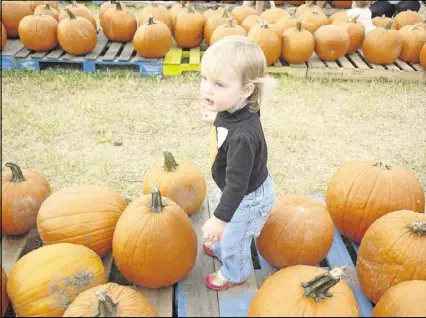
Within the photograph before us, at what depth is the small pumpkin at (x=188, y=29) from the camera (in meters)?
6.65

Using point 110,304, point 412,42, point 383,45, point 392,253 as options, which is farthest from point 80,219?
point 412,42

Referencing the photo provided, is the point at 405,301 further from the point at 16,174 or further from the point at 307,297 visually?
the point at 16,174

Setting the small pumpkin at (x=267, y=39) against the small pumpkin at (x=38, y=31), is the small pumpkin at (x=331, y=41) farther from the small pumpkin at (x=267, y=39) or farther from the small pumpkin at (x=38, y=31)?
the small pumpkin at (x=38, y=31)

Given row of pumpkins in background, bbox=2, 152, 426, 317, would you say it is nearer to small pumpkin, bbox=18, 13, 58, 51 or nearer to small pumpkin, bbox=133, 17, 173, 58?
small pumpkin, bbox=133, 17, 173, 58

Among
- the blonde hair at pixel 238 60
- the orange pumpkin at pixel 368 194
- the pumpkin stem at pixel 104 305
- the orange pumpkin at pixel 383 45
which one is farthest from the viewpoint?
the orange pumpkin at pixel 383 45

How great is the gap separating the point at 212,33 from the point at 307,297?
506 centimetres

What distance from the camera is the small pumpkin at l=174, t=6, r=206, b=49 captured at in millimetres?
6648

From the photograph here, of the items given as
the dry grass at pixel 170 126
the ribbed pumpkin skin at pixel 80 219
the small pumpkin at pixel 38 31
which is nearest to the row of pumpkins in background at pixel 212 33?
the small pumpkin at pixel 38 31

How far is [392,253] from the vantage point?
249 centimetres

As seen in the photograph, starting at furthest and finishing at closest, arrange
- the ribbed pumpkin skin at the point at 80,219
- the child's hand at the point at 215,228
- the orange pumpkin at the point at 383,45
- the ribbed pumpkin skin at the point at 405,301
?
the orange pumpkin at the point at 383,45 < the ribbed pumpkin skin at the point at 80,219 < the child's hand at the point at 215,228 < the ribbed pumpkin skin at the point at 405,301

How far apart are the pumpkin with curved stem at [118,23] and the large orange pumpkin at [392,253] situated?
200 inches

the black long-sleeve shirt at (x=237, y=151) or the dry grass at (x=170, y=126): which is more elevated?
the black long-sleeve shirt at (x=237, y=151)

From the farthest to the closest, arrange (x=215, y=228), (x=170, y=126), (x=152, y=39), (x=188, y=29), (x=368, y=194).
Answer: (x=188, y=29), (x=152, y=39), (x=170, y=126), (x=368, y=194), (x=215, y=228)

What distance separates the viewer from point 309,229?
2.74 metres
